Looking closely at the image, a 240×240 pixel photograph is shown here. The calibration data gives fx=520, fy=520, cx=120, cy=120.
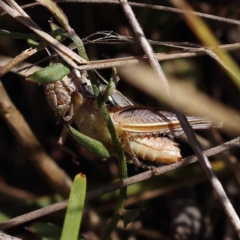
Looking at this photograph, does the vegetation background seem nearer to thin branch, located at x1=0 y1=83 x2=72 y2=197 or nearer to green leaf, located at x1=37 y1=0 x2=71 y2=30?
thin branch, located at x1=0 y1=83 x2=72 y2=197

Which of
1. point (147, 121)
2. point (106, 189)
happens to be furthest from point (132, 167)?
point (106, 189)

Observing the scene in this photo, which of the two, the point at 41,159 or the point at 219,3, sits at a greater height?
the point at 219,3

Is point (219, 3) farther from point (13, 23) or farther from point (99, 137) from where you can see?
point (99, 137)

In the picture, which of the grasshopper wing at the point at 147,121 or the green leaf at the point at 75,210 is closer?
the green leaf at the point at 75,210

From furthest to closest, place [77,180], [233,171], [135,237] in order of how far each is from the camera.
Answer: [135,237]
[233,171]
[77,180]

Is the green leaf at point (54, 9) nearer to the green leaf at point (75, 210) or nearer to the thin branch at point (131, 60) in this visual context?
the thin branch at point (131, 60)

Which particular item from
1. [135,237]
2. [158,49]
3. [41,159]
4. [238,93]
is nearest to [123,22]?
[158,49]

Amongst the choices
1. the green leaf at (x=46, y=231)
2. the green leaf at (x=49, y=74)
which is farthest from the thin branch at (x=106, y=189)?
the green leaf at (x=49, y=74)
